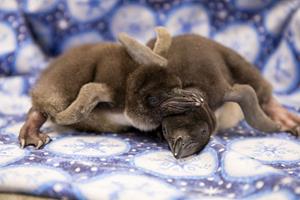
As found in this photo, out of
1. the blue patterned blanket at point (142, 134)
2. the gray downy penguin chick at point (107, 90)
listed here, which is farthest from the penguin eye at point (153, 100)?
the blue patterned blanket at point (142, 134)

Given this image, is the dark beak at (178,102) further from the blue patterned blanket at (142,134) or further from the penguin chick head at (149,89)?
the blue patterned blanket at (142,134)

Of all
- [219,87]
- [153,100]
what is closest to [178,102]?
[153,100]

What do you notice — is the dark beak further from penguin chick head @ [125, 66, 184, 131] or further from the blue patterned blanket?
the blue patterned blanket

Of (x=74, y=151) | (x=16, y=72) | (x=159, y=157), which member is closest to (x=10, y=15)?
(x=16, y=72)

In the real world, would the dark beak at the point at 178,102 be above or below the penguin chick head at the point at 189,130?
above

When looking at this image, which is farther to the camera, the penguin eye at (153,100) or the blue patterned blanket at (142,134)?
the penguin eye at (153,100)

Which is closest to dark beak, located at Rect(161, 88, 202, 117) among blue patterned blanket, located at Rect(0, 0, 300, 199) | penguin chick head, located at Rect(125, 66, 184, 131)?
penguin chick head, located at Rect(125, 66, 184, 131)

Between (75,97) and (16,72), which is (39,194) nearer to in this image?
(75,97)
